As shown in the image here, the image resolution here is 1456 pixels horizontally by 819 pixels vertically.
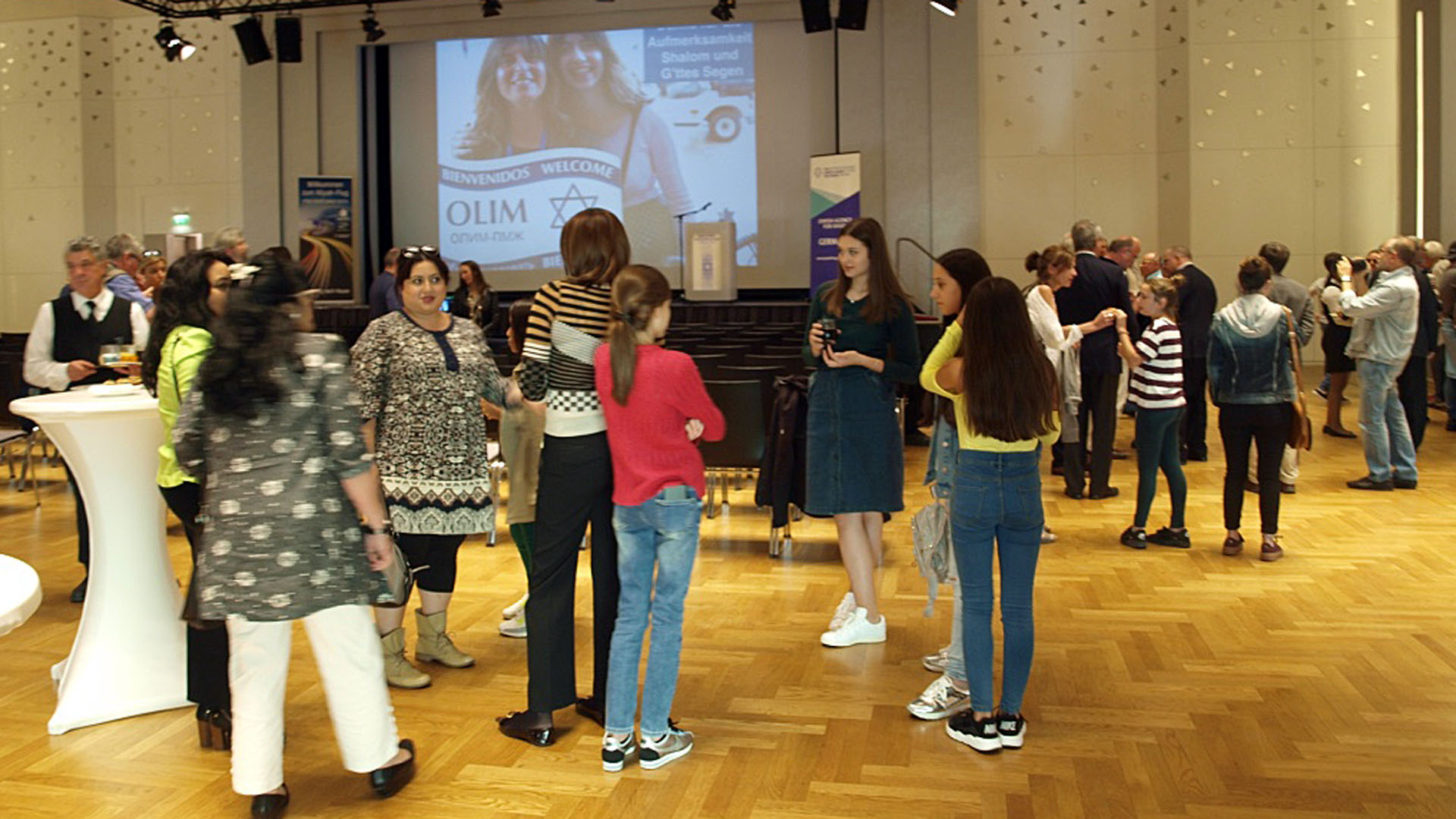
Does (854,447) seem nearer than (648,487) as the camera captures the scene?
No

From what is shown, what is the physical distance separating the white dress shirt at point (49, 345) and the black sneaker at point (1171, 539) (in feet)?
15.7

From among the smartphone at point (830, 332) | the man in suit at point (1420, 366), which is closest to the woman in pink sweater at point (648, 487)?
the smartphone at point (830, 332)

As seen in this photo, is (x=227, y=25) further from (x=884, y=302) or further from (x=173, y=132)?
(x=884, y=302)

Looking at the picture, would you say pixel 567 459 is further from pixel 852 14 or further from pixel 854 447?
pixel 852 14

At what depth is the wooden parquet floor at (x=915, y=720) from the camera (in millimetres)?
3357

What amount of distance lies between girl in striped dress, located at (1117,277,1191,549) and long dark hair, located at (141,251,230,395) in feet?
13.8

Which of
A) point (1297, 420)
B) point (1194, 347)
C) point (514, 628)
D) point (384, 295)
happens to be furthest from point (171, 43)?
point (1297, 420)

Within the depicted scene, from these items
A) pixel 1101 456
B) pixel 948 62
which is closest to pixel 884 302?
pixel 1101 456

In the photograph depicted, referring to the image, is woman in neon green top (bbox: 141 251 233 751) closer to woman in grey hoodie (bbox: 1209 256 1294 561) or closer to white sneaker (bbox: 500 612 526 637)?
white sneaker (bbox: 500 612 526 637)

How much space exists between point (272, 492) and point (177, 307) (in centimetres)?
101

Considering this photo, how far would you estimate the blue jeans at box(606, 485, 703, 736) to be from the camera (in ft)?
11.4

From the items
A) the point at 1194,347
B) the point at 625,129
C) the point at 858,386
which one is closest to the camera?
the point at 858,386

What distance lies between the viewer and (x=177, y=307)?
12.3 ft

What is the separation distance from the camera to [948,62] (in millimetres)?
14312
